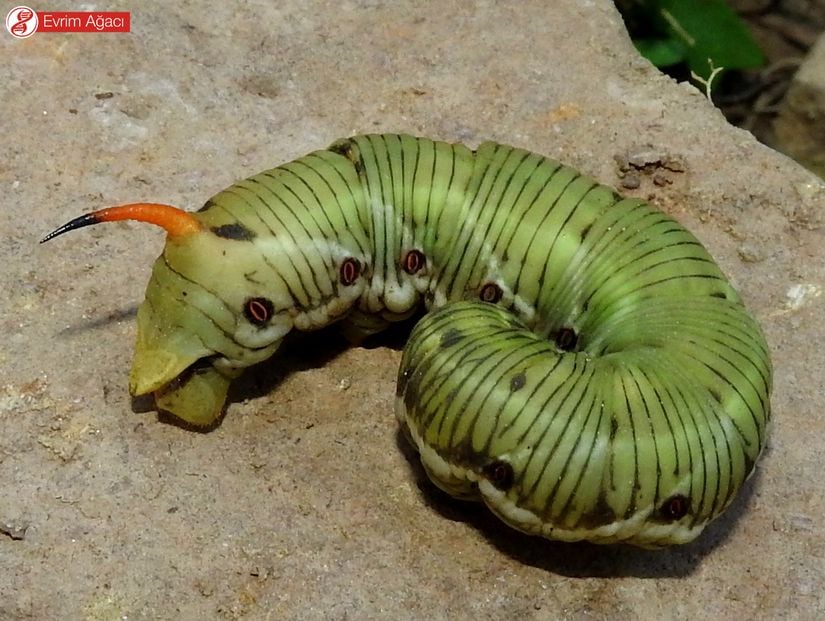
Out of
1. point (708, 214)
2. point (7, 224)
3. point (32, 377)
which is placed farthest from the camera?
point (708, 214)

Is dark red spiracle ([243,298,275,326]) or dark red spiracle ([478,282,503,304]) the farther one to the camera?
dark red spiracle ([478,282,503,304])

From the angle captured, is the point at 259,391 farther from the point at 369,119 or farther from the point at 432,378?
the point at 369,119

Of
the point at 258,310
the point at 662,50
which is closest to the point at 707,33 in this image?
the point at 662,50

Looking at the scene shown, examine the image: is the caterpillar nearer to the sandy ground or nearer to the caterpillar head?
the caterpillar head

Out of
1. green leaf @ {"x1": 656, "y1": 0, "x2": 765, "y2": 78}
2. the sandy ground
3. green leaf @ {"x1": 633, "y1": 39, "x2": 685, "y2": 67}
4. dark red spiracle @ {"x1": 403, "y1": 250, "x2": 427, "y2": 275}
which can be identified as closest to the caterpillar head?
the sandy ground

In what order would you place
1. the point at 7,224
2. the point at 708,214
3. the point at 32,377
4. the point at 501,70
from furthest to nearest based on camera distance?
the point at 501,70 < the point at 708,214 < the point at 7,224 < the point at 32,377

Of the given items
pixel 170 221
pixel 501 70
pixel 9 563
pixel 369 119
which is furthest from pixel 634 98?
pixel 9 563

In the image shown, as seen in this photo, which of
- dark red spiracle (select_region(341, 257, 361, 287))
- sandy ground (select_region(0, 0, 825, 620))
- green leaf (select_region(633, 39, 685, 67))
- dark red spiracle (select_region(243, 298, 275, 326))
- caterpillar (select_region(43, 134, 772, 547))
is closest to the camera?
caterpillar (select_region(43, 134, 772, 547))
